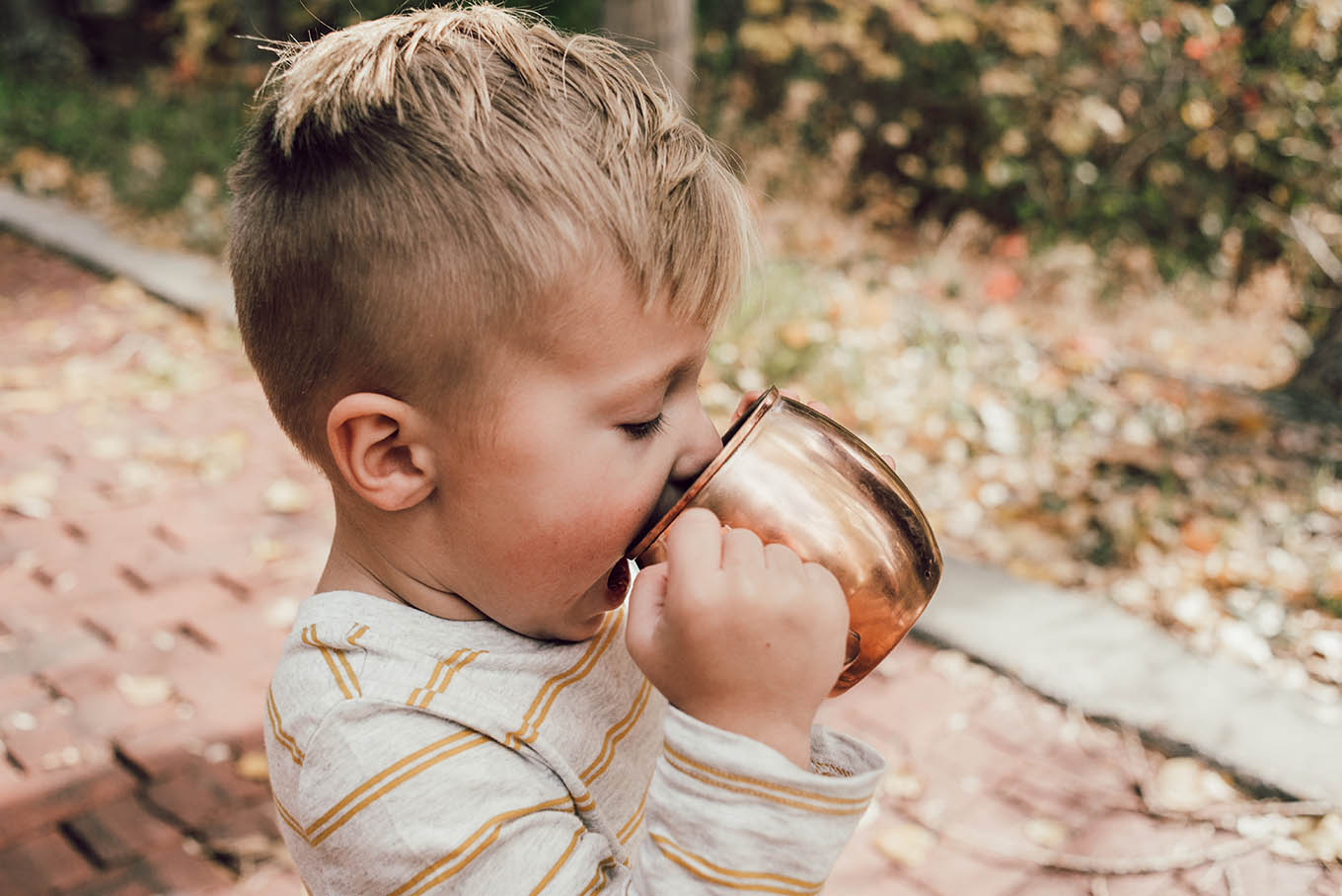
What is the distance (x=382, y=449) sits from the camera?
4.33 feet

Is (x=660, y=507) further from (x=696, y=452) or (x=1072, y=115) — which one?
(x=1072, y=115)

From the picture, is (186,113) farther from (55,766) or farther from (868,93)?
(55,766)

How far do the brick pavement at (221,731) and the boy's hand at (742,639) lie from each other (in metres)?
1.57

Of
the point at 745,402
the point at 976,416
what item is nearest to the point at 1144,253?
the point at 976,416

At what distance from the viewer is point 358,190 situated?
4.07ft

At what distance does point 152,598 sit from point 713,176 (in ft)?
9.06

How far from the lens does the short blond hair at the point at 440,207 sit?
48.8 inches

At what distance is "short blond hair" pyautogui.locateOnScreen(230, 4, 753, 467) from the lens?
124 cm

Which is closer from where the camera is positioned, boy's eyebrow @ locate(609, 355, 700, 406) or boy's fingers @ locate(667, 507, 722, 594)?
boy's fingers @ locate(667, 507, 722, 594)

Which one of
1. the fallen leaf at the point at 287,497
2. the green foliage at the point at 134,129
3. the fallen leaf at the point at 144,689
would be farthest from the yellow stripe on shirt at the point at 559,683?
the green foliage at the point at 134,129

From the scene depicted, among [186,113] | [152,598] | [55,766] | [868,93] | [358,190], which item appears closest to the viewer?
[358,190]

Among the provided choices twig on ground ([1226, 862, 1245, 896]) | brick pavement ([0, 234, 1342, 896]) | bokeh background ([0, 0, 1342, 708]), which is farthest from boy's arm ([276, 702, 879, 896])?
bokeh background ([0, 0, 1342, 708])

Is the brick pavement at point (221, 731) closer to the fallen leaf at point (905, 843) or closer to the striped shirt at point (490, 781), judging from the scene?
the fallen leaf at point (905, 843)

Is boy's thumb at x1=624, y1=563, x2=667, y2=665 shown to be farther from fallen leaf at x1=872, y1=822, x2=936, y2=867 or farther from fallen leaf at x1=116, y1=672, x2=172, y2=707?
fallen leaf at x1=116, y1=672, x2=172, y2=707
